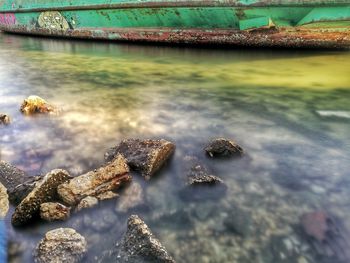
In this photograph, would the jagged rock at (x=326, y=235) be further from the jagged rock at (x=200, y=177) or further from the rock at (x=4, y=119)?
the rock at (x=4, y=119)

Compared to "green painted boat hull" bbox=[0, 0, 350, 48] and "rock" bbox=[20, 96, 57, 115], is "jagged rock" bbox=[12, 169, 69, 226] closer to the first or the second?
"rock" bbox=[20, 96, 57, 115]

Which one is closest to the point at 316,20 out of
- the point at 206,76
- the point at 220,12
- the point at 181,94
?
the point at 220,12

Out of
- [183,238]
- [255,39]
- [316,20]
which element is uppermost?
[316,20]

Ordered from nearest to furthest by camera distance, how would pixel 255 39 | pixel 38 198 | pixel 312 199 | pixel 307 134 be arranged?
pixel 38 198 < pixel 312 199 < pixel 307 134 < pixel 255 39

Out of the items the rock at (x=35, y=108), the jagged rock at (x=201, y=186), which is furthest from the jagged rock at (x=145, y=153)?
the rock at (x=35, y=108)

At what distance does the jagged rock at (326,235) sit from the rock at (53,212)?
1.08 m

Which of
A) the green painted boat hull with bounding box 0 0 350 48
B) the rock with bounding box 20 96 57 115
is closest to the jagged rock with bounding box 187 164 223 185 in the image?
the rock with bounding box 20 96 57 115

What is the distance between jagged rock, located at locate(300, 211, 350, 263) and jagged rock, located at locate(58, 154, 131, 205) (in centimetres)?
93

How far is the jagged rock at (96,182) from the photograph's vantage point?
1645mm

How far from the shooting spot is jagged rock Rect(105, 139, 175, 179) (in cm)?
190

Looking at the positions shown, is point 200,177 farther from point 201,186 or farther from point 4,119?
point 4,119

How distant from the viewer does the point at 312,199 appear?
1664 mm

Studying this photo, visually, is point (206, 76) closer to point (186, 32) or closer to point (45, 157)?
point (186, 32)

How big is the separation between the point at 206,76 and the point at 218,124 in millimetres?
1777
